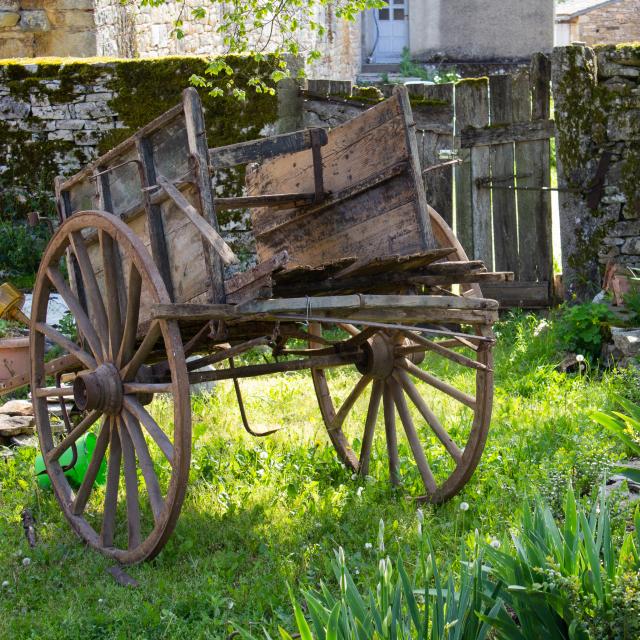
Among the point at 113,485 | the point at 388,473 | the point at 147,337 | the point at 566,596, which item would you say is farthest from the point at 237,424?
the point at 566,596

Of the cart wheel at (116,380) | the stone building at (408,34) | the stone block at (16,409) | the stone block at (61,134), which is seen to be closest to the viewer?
the cart wheel at (116,380)

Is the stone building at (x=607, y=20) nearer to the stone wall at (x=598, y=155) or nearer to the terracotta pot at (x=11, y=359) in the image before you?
the stone wall at (x=598, y=155)

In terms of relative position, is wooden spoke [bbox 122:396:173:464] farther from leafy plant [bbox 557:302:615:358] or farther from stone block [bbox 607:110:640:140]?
stone block [bbox 607:110:640:140]

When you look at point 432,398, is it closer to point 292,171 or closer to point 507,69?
point 292,171

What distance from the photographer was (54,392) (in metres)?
4.34

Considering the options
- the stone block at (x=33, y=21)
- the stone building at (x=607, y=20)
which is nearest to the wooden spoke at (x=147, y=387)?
the stone block at (x=33, y=21)

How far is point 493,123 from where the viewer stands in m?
8.15

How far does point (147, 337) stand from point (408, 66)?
667 inches

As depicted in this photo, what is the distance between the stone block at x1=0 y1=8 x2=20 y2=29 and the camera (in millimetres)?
9977

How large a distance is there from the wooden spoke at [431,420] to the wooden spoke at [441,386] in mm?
55

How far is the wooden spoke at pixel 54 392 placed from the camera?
4.25 m

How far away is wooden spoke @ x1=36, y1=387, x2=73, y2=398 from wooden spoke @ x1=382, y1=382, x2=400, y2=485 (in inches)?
55.7

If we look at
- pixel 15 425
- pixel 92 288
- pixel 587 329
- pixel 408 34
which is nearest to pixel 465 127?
pixel 587 329

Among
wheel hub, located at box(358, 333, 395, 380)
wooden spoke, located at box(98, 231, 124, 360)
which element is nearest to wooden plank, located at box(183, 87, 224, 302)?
wooden spoke, located at box(98, 231, 124, 360)
